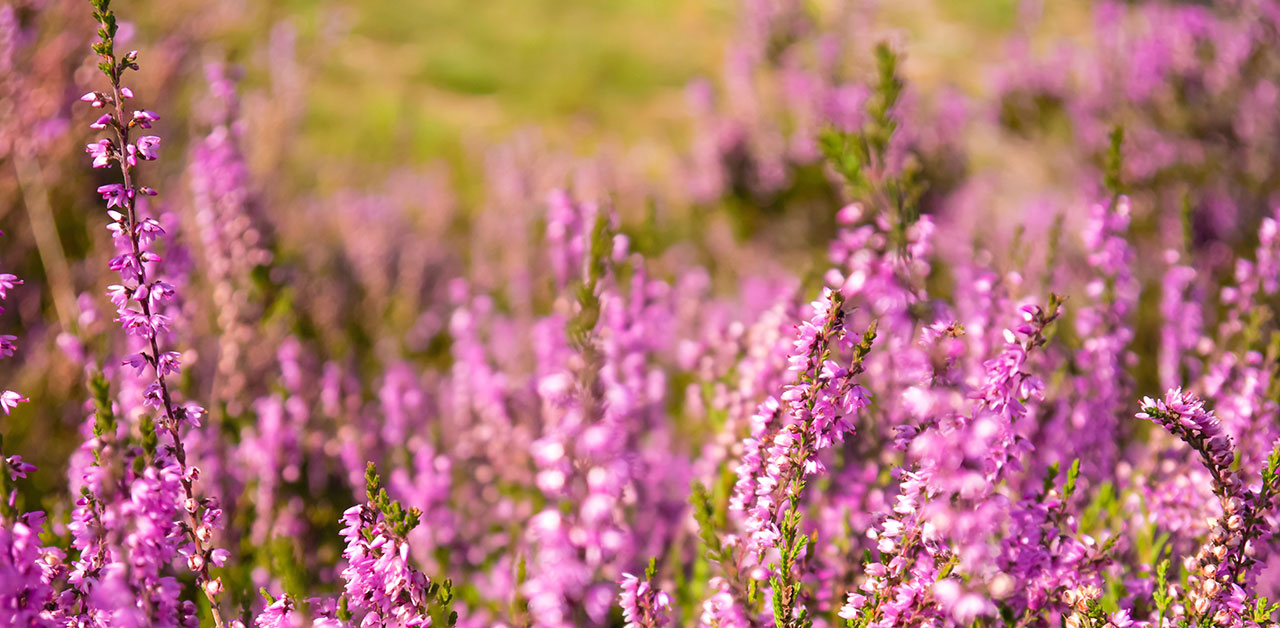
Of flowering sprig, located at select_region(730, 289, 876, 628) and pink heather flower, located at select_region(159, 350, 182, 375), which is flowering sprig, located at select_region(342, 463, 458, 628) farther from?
flowering sprig, located at select_region(730, 289, 876, 628)

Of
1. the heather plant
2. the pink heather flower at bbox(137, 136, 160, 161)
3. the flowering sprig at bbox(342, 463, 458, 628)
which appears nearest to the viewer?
the flowering sprig at bbox(342, 463, 458, 628)

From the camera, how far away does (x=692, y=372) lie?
424 cm

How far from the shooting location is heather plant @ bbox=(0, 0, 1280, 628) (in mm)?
1788

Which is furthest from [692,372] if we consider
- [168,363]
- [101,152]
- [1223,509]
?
[101,152]

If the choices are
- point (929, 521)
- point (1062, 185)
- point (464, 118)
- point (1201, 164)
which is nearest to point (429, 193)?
point (464, 118)

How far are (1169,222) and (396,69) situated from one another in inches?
379

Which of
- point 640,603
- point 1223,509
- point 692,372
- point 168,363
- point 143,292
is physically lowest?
point 692,372

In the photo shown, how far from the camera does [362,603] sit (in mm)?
1767

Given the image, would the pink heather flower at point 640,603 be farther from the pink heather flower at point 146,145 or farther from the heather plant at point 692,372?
the pink heather flower at point 146,145

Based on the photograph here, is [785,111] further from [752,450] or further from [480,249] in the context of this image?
[752,450]

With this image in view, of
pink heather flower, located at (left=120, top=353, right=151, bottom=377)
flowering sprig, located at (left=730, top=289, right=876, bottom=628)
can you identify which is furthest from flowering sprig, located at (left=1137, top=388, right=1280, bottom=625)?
pink heather flower, located at (left=120, top=353, right=151, bottom=377)

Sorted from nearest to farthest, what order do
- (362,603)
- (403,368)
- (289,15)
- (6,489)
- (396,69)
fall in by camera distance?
(6,489)
(362,603)
(403,368)
(289,15)
(396,69)

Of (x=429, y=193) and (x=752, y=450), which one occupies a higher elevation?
(x=752, y=450)

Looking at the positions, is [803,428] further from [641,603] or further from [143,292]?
[143,292]
